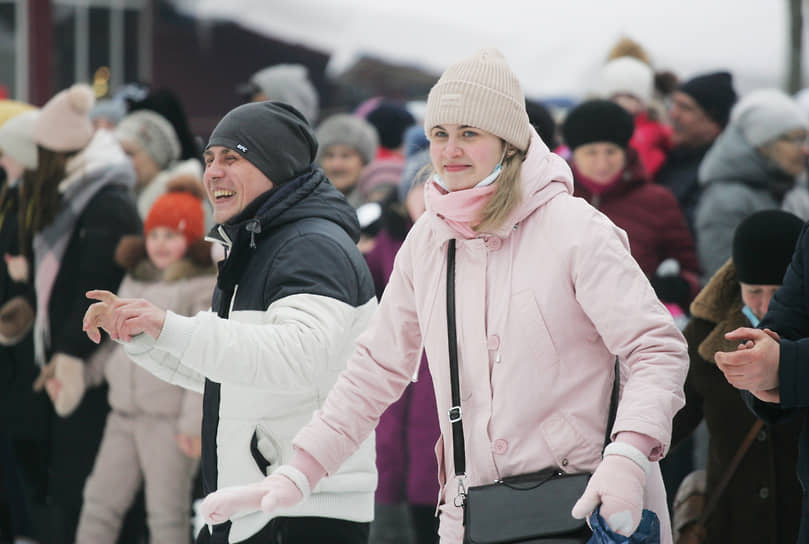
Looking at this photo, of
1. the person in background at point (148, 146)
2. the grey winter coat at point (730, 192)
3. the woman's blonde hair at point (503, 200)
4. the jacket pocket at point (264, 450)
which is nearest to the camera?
the woman's blonde hair at point (503, 200)

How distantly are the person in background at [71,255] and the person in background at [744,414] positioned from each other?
120 inches

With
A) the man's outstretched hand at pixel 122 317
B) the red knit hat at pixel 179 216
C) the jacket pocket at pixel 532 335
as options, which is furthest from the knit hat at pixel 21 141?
the jacket pocket at pixel 532 335

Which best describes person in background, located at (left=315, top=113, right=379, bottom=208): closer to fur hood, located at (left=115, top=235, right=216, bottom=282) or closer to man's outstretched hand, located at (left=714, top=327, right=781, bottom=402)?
fur hood, located at (left=115, top=235, right=216, bottom=282)

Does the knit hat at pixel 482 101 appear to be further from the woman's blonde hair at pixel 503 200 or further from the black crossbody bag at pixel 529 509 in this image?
the black crossbody bag at pixel 529 509

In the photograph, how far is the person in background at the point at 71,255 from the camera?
6016 mm

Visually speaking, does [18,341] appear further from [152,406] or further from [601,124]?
[601,124]

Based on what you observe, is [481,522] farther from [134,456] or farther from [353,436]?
[134,456]

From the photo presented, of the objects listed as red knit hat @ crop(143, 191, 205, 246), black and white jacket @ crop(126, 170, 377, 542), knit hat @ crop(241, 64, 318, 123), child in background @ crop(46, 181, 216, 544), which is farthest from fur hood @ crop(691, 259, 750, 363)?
knit hat @ crop(241, 64, 318, 123)

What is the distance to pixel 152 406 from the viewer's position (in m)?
5.71

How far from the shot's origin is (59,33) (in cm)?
2048

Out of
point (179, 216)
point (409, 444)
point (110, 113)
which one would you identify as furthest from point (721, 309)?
point (110, 113)

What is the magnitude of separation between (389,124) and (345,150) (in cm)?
106

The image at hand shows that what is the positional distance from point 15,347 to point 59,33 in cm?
1505

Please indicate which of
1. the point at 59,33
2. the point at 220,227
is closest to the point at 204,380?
the point at 220,227
